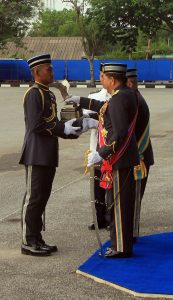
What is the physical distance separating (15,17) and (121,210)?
4976 cm

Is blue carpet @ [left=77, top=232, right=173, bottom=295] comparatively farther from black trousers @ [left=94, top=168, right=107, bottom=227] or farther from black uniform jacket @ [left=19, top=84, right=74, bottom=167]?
black uniform jacket @ [left=19, top=84, right=74, bottom=167]

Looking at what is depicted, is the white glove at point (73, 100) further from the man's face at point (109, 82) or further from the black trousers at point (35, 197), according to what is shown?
the black trousers at point (35, 197)

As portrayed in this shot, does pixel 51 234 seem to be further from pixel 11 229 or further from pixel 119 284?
pixel 119 284

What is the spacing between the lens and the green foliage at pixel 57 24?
124375mm

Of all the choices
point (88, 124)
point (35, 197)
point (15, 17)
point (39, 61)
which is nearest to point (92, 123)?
point (88, 124)

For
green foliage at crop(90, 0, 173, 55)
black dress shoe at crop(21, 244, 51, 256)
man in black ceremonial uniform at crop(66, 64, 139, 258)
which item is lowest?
black dress shoe at crop(21, 244, 51, 256)

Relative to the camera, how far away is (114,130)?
5.77 metres

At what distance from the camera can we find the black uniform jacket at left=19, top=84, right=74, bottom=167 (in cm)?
593

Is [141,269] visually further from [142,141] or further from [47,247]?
[142,141]

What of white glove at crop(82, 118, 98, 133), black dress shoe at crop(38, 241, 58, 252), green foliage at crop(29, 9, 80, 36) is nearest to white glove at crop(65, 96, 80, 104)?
white glove at crop(82, 118, 98, 133)

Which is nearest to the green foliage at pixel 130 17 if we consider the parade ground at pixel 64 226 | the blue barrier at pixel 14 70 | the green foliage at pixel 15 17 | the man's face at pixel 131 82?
the blue barrier at pixel 14 70

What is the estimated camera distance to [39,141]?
6.05 metres

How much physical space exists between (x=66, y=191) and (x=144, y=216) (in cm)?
187

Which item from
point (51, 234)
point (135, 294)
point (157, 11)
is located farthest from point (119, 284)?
point (157, 11)
